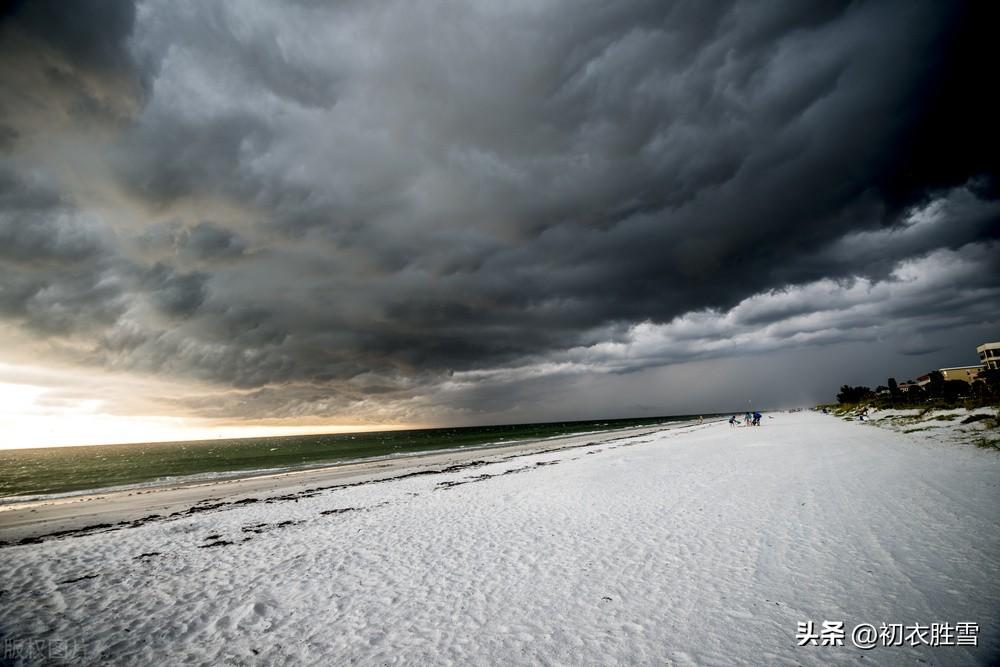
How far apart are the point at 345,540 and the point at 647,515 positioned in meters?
9.59

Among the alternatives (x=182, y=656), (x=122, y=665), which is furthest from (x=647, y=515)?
(x=122, y=665)

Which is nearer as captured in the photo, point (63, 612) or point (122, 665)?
point (122, 665)

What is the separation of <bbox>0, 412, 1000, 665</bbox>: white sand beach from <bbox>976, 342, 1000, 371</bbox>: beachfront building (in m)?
132

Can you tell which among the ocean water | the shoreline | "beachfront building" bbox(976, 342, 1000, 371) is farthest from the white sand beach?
"beachfront building" bbox(976, 342, 1000, 371)

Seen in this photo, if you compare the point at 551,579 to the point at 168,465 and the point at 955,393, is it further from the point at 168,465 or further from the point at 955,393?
the point at 955,393

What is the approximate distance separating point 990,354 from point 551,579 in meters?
157

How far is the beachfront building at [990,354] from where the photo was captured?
321 feet

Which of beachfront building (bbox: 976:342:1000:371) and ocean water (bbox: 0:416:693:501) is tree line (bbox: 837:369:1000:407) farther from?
ocean water (bbox: 0:416:693:501)

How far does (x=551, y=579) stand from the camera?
27.0 feet

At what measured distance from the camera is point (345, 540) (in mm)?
12195

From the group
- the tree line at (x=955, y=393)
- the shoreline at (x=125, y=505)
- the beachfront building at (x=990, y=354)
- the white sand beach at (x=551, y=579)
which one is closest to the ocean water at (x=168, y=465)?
the shoreline at (x=125, y=505)

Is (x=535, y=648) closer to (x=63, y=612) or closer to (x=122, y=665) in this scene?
(x=122, y=665)

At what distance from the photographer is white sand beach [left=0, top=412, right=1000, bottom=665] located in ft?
19.4

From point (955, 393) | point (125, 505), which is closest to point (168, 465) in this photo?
point (125, 505)
